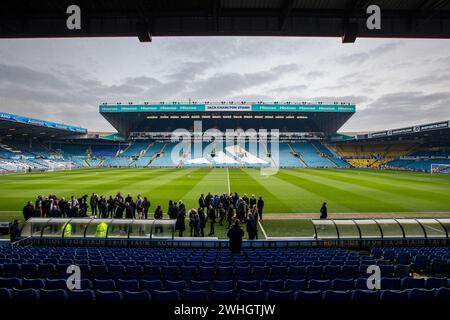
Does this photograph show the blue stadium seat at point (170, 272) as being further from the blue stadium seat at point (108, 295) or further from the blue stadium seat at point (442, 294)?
the blue stadium seat at point (442, 294)

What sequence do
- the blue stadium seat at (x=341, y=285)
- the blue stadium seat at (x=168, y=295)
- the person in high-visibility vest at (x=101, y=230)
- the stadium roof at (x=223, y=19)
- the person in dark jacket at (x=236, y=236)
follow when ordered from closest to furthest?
the blue stadium seat at (x=168, y=295)
the blue stadium seat at (x=341, y=285)
the stadium roof at (x=223, y=19)
the person in dark jacket at (x=236, y=236)
the person in high-visibility vest at (x=101, y=230)

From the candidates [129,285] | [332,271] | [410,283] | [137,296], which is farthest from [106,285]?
[410,283]

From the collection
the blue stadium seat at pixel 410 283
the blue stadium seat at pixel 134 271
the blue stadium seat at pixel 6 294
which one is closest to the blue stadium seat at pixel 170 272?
the blue stadium seat at pixel 134 271

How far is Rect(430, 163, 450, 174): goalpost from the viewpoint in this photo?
53.4 metres

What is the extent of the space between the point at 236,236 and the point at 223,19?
20.6ft

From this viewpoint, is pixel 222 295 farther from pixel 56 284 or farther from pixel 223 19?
pixel 223 19

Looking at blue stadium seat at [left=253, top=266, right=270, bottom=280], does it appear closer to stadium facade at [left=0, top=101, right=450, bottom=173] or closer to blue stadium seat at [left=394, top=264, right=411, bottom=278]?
blue stadium seat at [left=394, top=264, right=411, bottom=278]

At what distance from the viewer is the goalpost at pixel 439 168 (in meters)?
53.4

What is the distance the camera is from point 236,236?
8.40 m

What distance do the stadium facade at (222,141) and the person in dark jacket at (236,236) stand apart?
55440 mm

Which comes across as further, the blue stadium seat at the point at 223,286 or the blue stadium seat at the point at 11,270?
the blue stadium seat at the point at 11,270

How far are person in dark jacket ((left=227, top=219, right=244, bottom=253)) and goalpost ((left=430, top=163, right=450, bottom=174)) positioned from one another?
59530 mm

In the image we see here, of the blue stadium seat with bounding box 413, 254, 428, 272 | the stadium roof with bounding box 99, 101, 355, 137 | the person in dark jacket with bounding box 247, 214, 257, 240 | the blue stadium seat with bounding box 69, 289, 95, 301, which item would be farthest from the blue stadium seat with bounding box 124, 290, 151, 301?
the stadium roof with bounding box 99, 101, 355, 137

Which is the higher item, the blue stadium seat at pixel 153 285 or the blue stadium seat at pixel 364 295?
the blue stadium seat at pixel 364 295
